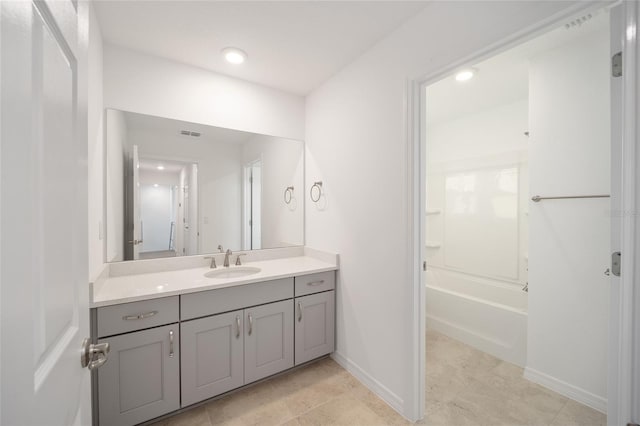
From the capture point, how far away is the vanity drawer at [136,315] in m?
1.40

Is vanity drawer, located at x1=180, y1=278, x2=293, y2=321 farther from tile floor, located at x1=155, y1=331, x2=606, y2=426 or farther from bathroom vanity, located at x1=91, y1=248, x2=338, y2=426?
tile floor, located at x1=155, y1=331, x2=606, y2=426

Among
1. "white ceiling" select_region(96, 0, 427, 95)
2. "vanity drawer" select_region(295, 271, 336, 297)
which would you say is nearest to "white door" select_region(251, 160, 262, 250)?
"vanity drawer" select_region(295, 271, 336, 297)

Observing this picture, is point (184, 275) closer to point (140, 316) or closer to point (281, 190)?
point (140, 316)

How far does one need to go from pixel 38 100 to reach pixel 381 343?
6.57ft

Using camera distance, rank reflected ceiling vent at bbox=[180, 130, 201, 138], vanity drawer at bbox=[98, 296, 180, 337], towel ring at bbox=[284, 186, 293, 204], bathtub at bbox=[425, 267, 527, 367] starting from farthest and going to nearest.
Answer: towel ring at bbox=[284, 186, 293, 204]
bathtub at bbox=[425, 267, 527, 367]
reflected ceiling vent at bbox=[180, 130, 201, 138]
vanity drawer at bbox=[98, 296, 180, 337]

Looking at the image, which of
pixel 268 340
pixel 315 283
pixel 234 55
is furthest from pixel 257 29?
pixel 268 340

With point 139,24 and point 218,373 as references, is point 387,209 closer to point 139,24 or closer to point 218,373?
point 218,373

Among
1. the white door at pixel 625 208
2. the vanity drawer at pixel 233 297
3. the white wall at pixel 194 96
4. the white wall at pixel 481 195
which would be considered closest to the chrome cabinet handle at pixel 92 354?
the vanity drawer at pixel 233 297

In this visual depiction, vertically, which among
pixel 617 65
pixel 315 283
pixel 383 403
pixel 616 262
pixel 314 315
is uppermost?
pixel 617 65

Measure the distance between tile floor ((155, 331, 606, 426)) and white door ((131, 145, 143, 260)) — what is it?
3.90ft

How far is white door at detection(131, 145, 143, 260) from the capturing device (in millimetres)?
1979

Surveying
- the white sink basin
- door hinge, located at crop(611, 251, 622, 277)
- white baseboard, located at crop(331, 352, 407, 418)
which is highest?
door hinge, located at crop(611, 251, 622, 277)

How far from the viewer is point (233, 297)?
1.77 meters

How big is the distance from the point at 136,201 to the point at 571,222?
10.2 ft
